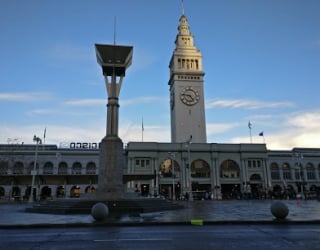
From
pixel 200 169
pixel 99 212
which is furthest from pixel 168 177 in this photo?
pixel 99 212

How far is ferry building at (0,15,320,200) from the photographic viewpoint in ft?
259

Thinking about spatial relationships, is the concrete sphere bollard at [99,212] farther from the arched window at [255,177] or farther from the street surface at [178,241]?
the arched window at [255,177]

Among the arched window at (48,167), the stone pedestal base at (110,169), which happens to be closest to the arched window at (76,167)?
the arched window at (48,167)

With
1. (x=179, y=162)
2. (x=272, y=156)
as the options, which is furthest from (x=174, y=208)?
(x=272, y=156)

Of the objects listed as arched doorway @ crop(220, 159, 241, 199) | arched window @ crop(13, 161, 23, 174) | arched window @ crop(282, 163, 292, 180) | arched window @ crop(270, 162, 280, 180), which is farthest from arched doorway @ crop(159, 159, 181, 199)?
arched window @ crop(13, 161, 23, 174)

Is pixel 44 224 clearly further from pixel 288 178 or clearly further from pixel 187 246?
pixel 288 178

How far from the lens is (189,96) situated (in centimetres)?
9438

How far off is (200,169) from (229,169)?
338 inches

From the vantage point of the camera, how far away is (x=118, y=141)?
28766mm

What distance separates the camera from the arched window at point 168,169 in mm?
80144

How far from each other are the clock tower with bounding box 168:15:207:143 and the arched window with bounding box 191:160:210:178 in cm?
1025

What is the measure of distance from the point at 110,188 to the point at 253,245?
2019 cm

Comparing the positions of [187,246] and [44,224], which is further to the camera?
[44,224]

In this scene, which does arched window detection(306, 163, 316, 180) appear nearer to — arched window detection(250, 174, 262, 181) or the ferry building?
the ferry building
